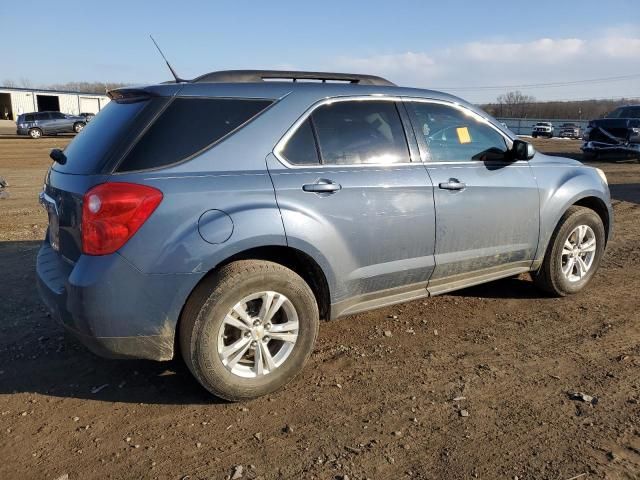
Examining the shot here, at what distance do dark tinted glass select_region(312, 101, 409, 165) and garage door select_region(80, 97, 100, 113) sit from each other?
57586 mm

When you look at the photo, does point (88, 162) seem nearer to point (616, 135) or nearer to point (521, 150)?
point (521, 150)

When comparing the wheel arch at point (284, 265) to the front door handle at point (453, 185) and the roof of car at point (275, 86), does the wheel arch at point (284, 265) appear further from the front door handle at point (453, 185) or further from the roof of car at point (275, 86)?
the front door handle at point (453, 185)

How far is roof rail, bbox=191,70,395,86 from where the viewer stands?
3.44 m

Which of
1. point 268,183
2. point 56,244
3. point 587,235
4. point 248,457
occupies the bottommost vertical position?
point 248,457

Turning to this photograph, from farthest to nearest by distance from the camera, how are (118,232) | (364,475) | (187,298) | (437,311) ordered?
(437,311), (187,298), (118,232), (364,475)

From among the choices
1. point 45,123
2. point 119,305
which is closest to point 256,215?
point 119,305

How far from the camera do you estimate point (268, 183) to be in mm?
3223

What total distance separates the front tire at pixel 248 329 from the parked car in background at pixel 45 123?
34.1m

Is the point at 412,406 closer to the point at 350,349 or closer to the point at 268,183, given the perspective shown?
the point at 350,349

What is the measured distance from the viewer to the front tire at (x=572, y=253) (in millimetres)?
4793

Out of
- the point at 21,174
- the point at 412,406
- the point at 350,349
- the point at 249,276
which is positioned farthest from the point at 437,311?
the point at 21,174

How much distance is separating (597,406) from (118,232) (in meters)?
2.88

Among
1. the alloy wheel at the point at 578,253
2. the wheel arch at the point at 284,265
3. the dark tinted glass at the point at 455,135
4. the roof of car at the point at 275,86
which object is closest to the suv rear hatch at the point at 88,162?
the roof of car at the point at 275,86

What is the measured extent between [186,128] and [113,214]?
0.66 metres
